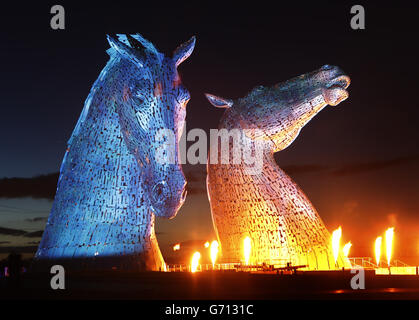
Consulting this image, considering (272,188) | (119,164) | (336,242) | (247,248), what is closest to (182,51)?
(119,164)

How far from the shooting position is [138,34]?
35.3ft

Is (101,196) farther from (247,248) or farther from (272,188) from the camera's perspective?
(272,188)

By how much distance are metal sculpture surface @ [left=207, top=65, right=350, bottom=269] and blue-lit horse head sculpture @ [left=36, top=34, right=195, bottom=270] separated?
445 cm

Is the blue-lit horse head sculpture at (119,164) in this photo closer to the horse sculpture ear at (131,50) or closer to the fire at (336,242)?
the horse sculpture ear at (131,50)

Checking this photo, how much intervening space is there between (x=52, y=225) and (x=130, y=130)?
2892 mm

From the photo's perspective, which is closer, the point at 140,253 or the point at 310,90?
the point at 140,253

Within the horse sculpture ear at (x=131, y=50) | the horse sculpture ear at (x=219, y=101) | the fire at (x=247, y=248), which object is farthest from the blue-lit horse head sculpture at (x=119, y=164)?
the horse sculpture ear at (x=219, y=101)

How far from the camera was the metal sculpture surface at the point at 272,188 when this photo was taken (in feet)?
50.8

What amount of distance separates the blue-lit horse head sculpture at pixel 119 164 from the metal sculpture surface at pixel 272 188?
4454 mm

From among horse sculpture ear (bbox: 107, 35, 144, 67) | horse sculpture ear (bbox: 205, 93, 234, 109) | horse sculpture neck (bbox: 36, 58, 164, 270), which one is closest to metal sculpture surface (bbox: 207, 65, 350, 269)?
horse sculpture ear (bbox: 205, 93, 234, 109)

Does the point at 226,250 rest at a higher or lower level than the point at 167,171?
lower
